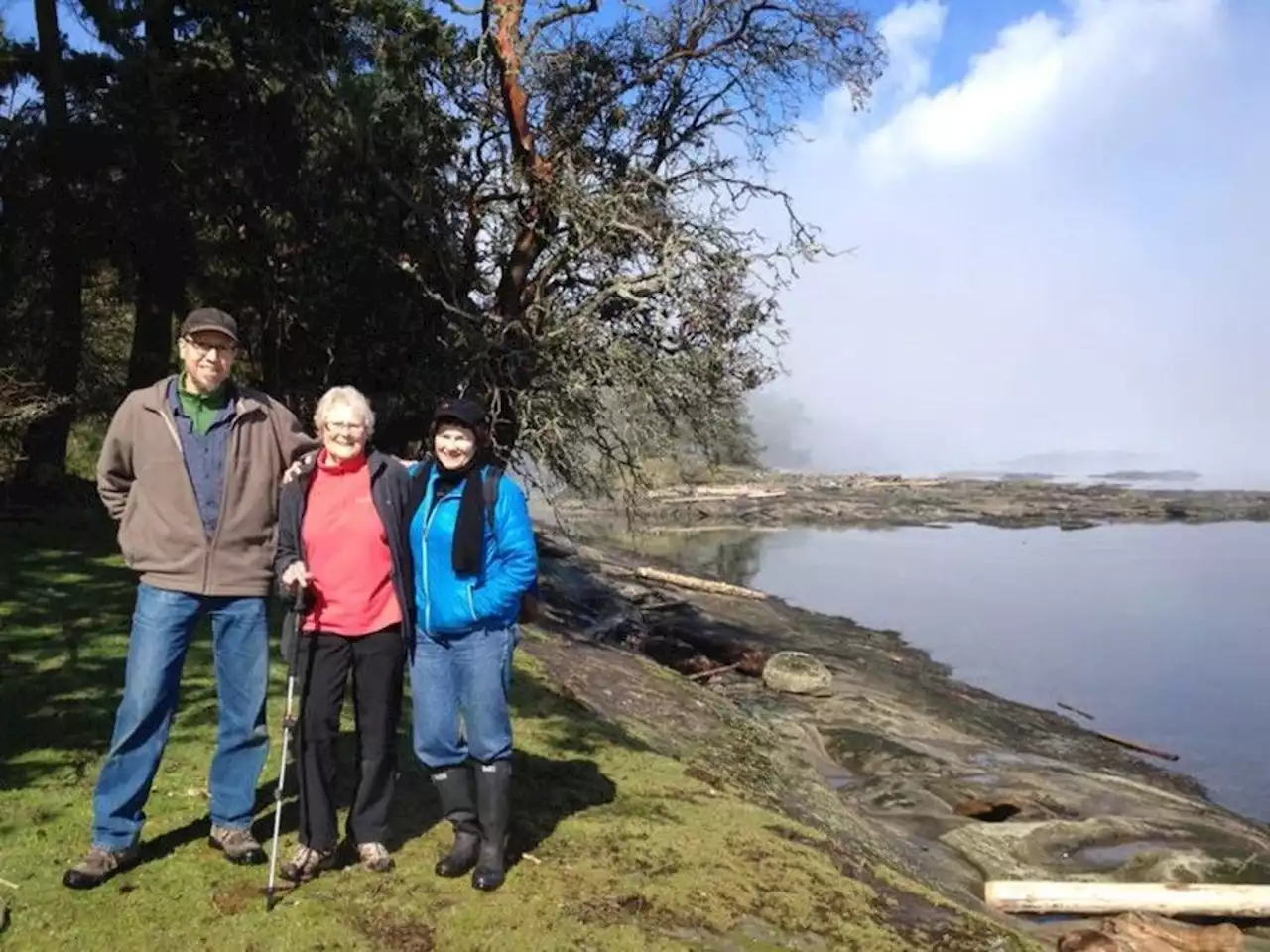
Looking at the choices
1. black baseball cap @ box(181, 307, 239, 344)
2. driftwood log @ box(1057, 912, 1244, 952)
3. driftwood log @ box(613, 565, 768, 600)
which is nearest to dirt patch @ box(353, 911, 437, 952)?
black baseball cap @ box(181, 307, 239, 344)

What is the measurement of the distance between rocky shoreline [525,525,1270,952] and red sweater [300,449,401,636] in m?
3.08

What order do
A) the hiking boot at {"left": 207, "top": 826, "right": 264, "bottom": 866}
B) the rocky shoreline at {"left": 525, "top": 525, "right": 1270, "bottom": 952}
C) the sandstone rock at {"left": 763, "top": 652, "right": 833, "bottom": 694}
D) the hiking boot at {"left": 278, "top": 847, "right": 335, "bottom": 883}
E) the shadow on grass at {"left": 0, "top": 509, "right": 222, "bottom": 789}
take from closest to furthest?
the hiking boot at {"left": 278, "top": 847, "right": 335, "bottom": 883} → the hiking boot at {"left": 207, "top": 826, "right": 264, "bottom": 866} → the shadow on grass at {"left": 0, "top": 509, "right": 222, "bottom": 789} → the rocky shoreline at {"left": 525, "top": 525, "right": 1270, "bottom": 952} → the sandstone rock at {"left": 763, "top": 652, "right": 833, "bottom": 694}

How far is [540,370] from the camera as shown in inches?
555

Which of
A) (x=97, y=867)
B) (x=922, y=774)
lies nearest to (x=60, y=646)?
(x=97, y=867)

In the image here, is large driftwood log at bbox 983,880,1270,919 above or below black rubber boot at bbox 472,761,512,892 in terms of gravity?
below

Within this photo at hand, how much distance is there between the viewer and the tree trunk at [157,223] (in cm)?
1334

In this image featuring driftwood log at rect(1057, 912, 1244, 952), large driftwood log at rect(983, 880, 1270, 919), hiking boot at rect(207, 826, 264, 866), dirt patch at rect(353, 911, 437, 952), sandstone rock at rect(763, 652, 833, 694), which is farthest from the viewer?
sandstone rock at rect(763, 652, 833, 694)

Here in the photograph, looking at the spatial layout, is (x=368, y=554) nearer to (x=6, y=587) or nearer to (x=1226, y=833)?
(x=6, y=587)

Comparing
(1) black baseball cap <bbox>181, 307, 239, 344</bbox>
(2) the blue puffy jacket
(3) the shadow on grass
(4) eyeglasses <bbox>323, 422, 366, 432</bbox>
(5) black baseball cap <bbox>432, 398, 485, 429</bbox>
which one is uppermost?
(1) black baseball cap <bbox>181, 307, 239, 344</bbox>

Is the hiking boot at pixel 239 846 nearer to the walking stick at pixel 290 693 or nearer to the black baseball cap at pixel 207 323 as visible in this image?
the walking stick at pixel 290 693

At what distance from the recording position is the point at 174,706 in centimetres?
463

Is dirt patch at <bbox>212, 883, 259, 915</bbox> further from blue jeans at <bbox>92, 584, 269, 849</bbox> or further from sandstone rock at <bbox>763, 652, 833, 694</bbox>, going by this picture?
sandstone rock at <bbox>763, 652, 833, 694</bbox>

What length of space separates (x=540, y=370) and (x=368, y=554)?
9638 millimetres

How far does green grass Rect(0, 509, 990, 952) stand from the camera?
4.39 m
